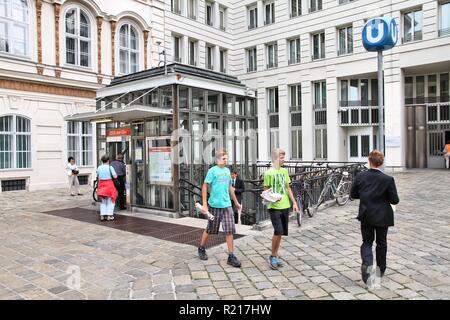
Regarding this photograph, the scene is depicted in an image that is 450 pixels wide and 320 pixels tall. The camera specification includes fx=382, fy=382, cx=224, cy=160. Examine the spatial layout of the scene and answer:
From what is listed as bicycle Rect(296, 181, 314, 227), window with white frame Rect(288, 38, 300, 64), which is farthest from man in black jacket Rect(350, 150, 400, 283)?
window with white frame Rect(288, 38, 300, 64)

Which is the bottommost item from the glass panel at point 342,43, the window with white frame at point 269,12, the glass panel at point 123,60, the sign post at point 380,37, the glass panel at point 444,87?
the sign post at point 380,37

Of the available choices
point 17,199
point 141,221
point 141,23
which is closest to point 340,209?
point 141,221

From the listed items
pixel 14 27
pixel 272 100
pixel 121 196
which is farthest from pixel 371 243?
pixel 272 100

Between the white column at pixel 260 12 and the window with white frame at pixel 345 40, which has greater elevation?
the white column at pixel 260 12

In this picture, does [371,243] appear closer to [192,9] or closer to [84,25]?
[84,25]

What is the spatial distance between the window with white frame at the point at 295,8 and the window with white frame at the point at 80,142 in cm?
1755

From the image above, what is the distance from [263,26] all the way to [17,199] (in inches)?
895

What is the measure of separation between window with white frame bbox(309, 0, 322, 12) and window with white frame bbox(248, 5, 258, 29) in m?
5.05

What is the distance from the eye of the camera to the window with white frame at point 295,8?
28225mm

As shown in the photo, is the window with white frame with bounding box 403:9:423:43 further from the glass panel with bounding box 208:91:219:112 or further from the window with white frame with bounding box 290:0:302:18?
the glass panel with bounding box 208:91:219:112

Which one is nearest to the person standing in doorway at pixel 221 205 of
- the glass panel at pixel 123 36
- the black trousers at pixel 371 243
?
the black trousers at pixel 371 243

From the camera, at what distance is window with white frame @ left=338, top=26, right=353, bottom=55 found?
1013 inches

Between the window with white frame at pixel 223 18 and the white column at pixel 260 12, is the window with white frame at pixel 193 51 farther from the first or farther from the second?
the white column at pixel 260 12
